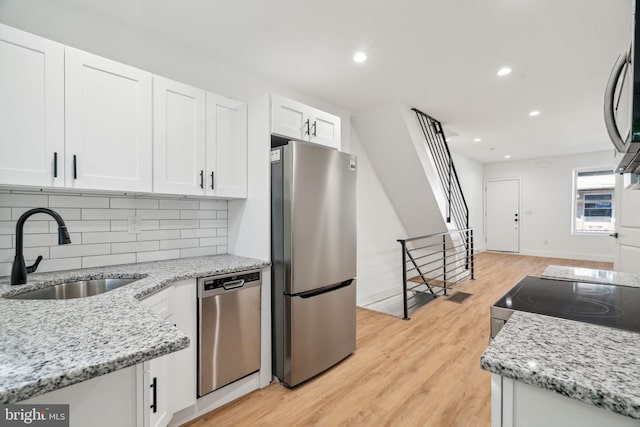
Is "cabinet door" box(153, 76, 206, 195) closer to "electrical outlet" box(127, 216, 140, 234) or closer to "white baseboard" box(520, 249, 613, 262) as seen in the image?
"electrical outlet" box(127, 216, 140, 234)

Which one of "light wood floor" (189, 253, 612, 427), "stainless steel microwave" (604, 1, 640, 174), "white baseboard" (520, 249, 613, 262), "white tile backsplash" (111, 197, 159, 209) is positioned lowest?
"light wood floor" (189, 253, 612, 427)

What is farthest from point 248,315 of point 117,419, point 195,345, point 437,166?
point 437,166

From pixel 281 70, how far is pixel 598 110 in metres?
4.39

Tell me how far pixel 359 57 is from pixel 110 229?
7.92 feet

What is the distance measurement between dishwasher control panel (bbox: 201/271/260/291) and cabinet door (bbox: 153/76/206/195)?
67 cm

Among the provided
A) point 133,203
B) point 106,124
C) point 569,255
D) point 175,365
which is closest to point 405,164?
point 133,203

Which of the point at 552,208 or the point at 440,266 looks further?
the point at 552,208

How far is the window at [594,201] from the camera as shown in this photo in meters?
6.70

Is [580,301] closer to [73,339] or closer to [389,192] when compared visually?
[73,339]

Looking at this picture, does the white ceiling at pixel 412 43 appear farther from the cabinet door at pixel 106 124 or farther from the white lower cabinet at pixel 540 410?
the white lower cabinet at pixel 540 410

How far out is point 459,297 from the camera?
4270 mm

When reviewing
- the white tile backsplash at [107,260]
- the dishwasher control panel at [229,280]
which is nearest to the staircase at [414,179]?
the dishwasher control panel at [229,280]

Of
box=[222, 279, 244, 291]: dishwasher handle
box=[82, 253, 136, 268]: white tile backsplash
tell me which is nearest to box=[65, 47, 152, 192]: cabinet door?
box=[82, 253, 136, 268]: white tile backsplash

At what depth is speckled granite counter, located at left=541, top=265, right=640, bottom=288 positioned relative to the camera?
4.70ft
